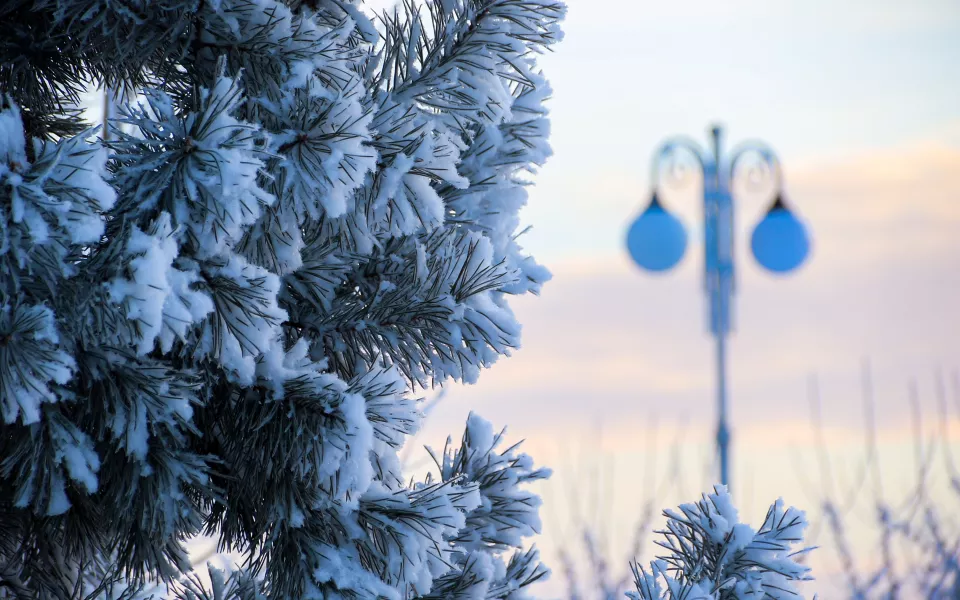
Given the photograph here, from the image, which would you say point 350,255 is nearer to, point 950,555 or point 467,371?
point 467,371

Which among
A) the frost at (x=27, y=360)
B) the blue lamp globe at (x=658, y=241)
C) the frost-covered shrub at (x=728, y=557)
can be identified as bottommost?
the frost-covered shrub at (x=728, y=557)

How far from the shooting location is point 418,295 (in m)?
2.28

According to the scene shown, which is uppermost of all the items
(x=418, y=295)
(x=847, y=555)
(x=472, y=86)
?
(x=472, y=86)

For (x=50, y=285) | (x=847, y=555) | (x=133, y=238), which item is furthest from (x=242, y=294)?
(x=847, y=555)

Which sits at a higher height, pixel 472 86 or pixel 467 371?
pixel 472 86

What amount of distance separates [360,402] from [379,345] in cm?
40

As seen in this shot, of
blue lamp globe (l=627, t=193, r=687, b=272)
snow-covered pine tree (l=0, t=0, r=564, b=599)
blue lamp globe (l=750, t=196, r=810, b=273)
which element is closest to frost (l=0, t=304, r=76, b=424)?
snow-covered pine tree (l=0, t=0, r=564, b=599)

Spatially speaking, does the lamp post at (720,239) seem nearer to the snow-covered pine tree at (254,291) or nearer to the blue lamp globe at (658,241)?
the blue lamp globe at (658,241)

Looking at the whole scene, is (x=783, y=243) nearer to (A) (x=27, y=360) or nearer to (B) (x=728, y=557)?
(B) (x=728, y=557)

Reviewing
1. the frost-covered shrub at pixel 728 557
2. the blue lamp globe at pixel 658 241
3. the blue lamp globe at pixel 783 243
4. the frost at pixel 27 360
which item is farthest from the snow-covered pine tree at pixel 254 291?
the blue lamp globe at pixel 783 243

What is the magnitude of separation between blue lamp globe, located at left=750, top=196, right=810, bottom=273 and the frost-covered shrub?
4434mm

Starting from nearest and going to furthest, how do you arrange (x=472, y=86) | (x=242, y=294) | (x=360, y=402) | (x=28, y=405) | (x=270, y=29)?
(x=28, y=405) → (x=242, y=294) → (x=360, y=402) → (x=270, y=29) → (x=472, y=86)

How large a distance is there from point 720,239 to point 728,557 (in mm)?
4680

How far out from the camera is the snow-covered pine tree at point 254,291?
172cm
